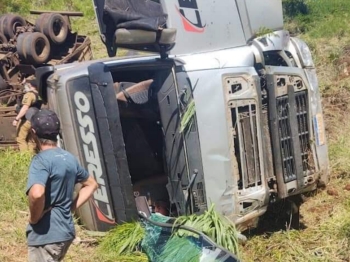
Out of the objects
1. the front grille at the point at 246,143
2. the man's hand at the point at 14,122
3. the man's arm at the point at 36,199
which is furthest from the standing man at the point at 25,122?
the man's arm at the point at 36,199

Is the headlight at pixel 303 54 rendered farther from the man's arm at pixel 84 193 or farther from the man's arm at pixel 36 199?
the man's arm at pixel 36 199

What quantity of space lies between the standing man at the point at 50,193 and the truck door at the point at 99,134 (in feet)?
3.57

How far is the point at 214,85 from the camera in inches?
186

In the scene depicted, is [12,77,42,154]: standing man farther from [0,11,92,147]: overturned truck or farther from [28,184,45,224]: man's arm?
[28,184,45,224]: man's arm

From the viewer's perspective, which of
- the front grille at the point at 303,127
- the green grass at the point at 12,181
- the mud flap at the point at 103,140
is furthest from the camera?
the green grass at the point at 12,181

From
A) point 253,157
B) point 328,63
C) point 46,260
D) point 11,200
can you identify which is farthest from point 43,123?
point 328,63

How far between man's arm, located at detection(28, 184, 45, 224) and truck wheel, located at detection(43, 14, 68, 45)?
25.5 ft

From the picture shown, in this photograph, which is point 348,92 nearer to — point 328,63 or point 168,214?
point 328,63

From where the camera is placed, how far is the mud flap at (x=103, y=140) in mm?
4637

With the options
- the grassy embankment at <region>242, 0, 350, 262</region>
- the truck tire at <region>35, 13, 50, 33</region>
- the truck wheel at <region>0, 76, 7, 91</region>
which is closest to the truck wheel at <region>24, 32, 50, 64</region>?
the truck tire at <region>35, 13, 50, 33</region>

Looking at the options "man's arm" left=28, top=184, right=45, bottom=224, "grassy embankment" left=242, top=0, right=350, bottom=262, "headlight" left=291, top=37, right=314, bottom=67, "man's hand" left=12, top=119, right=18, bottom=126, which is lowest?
"grassy embankment" left=242, top=0, right=350, bottom=262

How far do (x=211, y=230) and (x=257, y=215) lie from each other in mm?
597

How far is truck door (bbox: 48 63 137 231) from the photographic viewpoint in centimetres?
464

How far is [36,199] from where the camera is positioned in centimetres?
327
